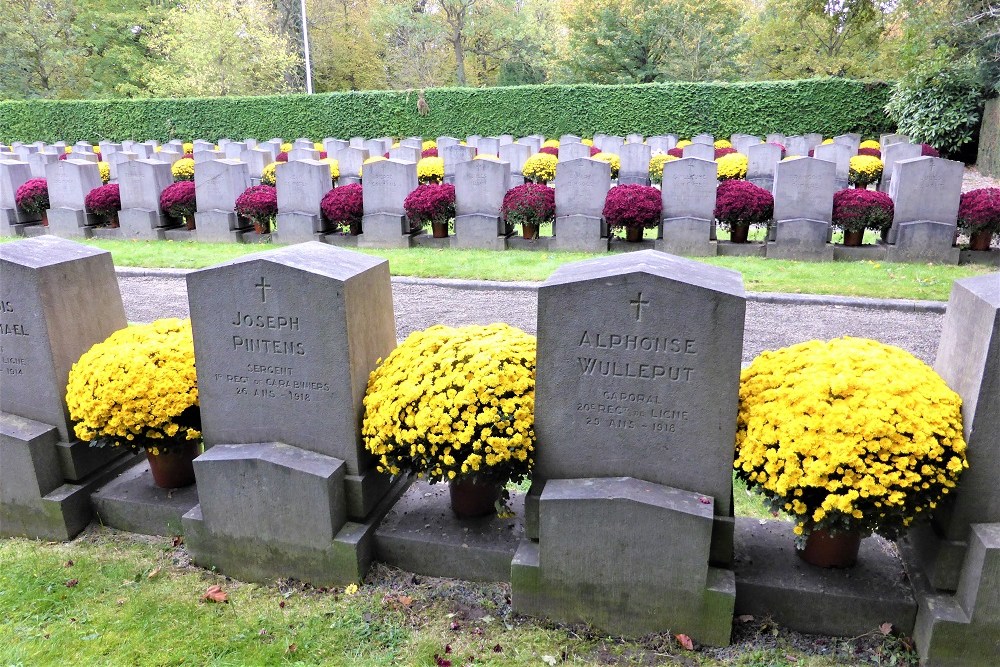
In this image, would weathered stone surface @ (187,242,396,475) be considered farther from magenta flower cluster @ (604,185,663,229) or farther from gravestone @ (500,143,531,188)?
gravestone @ (500,143,531,188)

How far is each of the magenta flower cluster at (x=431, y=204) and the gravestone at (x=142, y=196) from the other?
496cm

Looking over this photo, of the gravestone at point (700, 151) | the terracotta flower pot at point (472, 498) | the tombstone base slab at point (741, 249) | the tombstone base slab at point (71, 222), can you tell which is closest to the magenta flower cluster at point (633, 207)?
the tombstone base slab at point (741, 249)

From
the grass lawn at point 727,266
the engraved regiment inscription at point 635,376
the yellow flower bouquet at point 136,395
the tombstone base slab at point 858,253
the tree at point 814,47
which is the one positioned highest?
the tree at point 814,47

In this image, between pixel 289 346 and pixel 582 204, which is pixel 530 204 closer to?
pixel 582 204

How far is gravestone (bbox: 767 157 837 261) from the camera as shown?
10.3 meters

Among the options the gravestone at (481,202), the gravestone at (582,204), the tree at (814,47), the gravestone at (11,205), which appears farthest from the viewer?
the tree at (814,47)

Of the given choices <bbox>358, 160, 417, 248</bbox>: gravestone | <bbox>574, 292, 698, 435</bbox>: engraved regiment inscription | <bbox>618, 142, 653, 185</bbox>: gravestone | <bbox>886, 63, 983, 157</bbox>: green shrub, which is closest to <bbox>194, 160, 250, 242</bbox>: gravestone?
<bbox>358, 160, 417, 248</bbox>: gravestone

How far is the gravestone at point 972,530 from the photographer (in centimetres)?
275

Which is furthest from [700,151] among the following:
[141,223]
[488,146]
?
[141,223]

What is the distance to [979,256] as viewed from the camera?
392 inches

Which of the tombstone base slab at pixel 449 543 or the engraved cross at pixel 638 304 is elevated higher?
the engraved cross at pixel 638 304

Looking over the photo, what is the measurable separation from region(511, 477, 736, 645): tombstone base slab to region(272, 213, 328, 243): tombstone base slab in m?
10.0

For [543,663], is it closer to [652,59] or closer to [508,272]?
[508,272]

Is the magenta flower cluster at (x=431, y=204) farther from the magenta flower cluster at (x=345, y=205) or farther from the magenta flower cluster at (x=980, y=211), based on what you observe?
the magenta flower cluster at (x=980, y=211)
